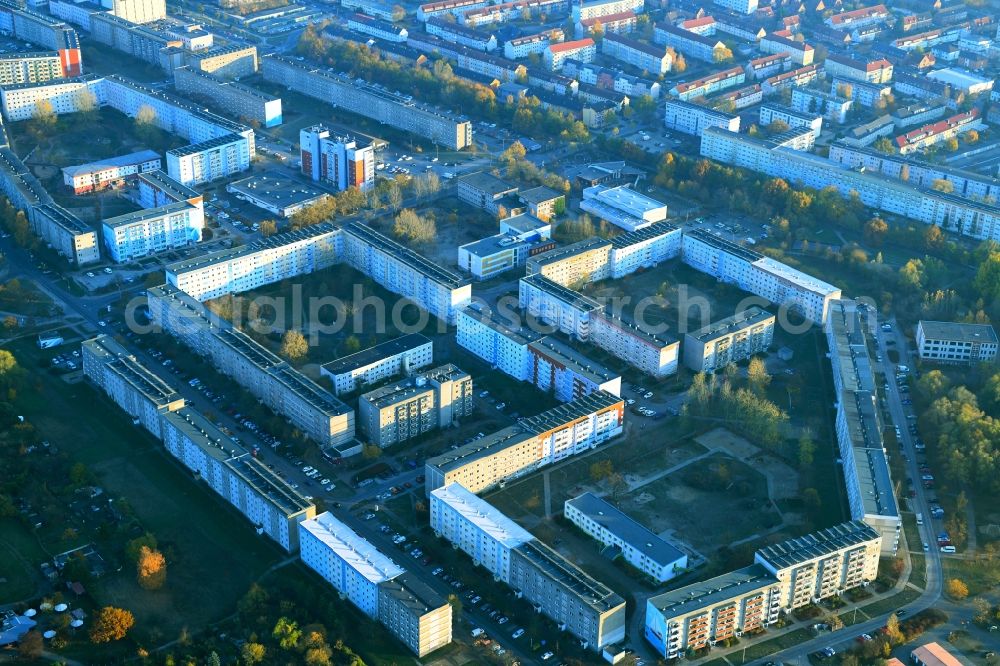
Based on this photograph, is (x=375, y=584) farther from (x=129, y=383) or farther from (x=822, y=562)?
(x=129, y=383)

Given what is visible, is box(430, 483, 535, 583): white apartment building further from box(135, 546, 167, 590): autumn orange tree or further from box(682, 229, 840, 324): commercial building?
box(682, 229, 840, 324): commercial building

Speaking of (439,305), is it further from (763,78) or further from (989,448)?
(763,78)

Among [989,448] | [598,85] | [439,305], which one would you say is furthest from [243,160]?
[989,448]

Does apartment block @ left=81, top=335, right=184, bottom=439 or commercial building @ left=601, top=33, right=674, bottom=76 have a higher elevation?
commercial building @ left=601, top=33, right=674, bottom=76

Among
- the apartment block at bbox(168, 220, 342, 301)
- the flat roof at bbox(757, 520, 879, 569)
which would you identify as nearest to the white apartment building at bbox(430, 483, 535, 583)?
the flat roof at bbox(757, 520, 879, 569)

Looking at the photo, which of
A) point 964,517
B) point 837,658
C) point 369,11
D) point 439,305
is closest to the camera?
point 837,658

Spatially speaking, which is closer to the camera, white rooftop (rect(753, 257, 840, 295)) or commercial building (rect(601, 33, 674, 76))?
white rooftop (rect(753, 257, 840, 295))

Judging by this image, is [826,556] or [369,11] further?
[369,11]
